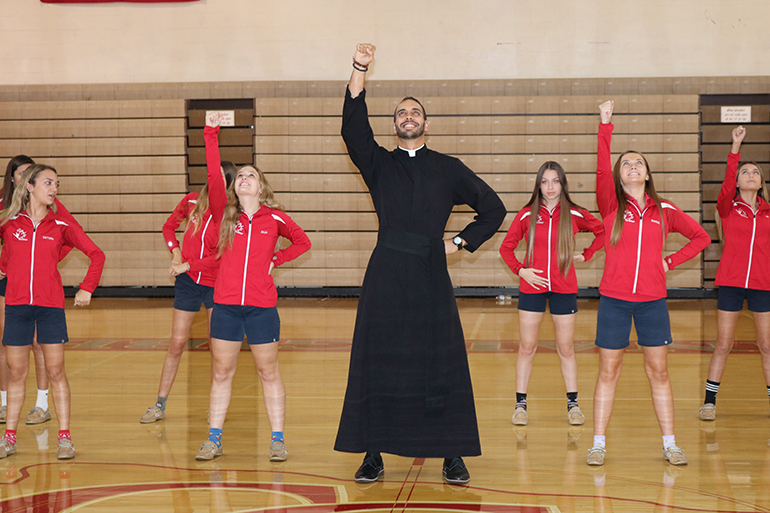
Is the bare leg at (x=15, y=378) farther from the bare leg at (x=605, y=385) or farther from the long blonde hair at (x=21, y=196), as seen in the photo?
the bare leg at (x=605, y=385)

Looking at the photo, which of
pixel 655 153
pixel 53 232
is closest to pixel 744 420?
pixel 53 232

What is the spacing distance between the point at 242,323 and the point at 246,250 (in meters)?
0.40

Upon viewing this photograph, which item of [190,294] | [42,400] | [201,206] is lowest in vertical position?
[42,400]

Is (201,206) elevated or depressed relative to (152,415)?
elevated

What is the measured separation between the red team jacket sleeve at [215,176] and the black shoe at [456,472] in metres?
1.84

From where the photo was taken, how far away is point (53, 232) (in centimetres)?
391

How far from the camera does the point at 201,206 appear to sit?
458 cm

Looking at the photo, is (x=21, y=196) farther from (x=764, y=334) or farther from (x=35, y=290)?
(x=764, y=334)

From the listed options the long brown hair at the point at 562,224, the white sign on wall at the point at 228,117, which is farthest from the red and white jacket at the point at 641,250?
the white sign on wall at the point at 228,117

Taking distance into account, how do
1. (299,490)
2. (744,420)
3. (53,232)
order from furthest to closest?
Answer: (744,420), (53,232), (299,490)

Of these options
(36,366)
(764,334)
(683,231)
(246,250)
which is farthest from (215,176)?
(764,334)

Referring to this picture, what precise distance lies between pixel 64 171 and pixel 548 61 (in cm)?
802

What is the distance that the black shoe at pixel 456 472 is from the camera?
Result: 335 centimetres

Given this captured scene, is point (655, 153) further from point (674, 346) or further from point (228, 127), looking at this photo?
point (228, 127)
